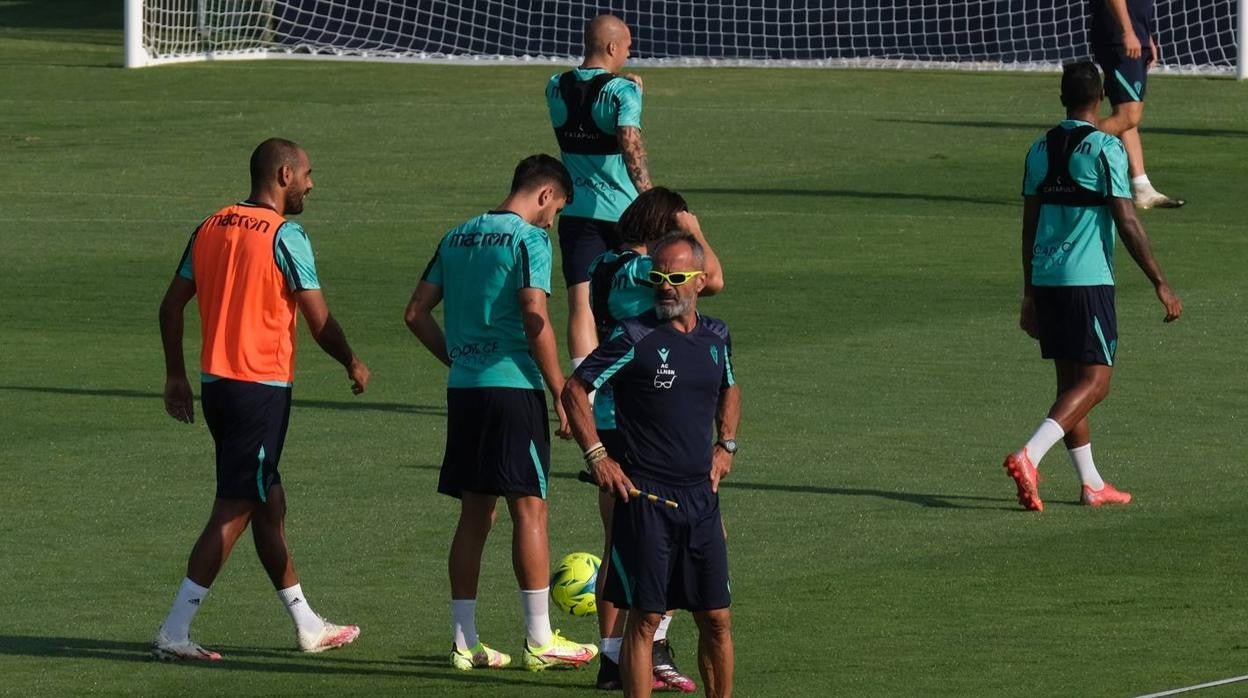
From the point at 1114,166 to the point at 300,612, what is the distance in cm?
456

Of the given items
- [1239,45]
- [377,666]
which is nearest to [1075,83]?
[377,666]

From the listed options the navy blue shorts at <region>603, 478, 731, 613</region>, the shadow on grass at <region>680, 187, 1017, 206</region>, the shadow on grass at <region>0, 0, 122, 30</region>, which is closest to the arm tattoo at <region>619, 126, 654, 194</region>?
the navy blue shorts at <region>603, 478, 731, 613</region>

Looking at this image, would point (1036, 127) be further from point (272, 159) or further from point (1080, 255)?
point (272, 159)

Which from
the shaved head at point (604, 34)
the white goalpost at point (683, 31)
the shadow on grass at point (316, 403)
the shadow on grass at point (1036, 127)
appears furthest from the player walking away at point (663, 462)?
the white goalpost at point (683, 31)

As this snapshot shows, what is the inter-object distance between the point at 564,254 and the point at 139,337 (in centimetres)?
417

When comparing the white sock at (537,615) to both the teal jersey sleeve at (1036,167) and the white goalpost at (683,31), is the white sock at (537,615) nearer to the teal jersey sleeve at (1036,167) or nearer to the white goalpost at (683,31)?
the teal jersey sleeve at (1036,167)

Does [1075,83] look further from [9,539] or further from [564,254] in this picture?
[9,539]

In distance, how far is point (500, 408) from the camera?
340 inches

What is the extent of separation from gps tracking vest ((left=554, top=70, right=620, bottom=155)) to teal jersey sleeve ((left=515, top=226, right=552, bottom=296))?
422 centimetres

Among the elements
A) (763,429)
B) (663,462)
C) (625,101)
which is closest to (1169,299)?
(763,429)

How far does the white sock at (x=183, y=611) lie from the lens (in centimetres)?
881

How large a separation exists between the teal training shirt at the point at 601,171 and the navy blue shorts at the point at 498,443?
422 cm

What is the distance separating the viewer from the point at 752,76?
108 feet

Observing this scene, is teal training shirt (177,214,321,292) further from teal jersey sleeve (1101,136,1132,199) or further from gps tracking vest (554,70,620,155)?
teal jersey sleeve (1101,136,1132,199)
